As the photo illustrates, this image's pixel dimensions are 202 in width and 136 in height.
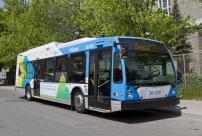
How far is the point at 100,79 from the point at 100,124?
5.95ft

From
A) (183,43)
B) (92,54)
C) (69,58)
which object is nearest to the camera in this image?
(92,54)

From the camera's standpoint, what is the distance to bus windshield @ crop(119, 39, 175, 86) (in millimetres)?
11758

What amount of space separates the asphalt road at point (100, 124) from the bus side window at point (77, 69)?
1.32 m

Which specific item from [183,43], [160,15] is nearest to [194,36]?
[183,43]

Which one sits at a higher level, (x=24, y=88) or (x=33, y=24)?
(x=33, y=24)

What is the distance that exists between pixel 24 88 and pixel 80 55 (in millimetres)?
8144

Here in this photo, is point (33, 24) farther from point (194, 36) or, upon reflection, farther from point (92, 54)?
point (92, 54)

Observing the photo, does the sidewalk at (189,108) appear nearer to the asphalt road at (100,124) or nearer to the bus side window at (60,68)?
the asphalt road at (100,124)

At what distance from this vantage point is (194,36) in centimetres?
2667

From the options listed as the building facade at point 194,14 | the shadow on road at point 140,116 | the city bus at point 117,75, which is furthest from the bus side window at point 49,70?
the building facade at point 194,14

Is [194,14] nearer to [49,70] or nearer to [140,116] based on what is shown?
[49,70]

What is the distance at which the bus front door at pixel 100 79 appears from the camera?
12227mm

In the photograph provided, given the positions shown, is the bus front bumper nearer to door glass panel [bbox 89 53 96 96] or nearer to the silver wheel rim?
door glass panel [bbox 89 53 96 96]

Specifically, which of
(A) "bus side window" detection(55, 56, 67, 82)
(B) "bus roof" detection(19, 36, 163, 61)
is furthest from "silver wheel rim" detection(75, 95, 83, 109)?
(B) "bus roof" detection(19, 36, 163, 61)
